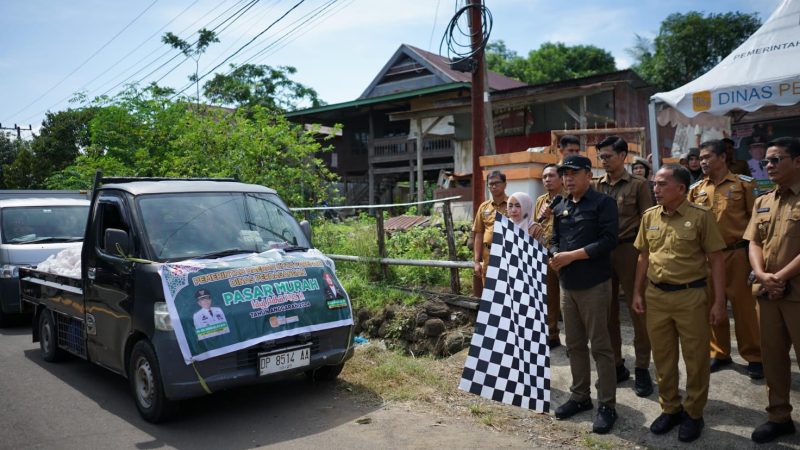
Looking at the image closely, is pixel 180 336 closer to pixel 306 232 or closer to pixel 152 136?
pixel 306 232

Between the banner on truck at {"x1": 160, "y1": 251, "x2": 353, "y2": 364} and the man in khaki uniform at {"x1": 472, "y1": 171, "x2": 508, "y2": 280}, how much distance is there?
62.1 inches

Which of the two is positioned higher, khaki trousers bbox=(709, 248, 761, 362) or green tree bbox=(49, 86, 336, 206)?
green tree bbox=(49, 86, 336, 206)

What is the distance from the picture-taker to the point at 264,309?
15.2ft

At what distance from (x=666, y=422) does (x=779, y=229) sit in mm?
1526

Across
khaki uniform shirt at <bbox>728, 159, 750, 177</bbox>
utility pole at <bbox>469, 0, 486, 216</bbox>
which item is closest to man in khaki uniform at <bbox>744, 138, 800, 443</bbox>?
khaki uniform shirt at <bbox>728, 159, 750, 177</bbox>

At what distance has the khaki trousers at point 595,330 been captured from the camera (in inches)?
164

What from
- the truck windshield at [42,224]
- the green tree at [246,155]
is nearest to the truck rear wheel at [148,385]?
the truck windshield at [42,224]

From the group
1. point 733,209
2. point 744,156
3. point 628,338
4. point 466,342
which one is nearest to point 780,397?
point 733,209

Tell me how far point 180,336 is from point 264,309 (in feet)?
2.18

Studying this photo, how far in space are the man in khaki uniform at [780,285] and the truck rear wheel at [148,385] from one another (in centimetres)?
424

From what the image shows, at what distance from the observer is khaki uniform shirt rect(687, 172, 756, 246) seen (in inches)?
189

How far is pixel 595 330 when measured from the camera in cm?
415

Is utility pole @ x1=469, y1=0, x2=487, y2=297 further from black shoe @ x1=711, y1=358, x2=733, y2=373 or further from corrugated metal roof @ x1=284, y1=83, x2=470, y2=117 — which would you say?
corrugated metal roof @ x1=284, y1=83, x2=470, y2=117

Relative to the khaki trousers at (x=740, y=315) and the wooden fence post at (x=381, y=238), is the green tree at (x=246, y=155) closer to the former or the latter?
the wooden fence post at (x=381, y=238)
